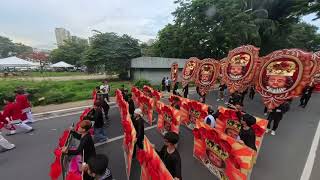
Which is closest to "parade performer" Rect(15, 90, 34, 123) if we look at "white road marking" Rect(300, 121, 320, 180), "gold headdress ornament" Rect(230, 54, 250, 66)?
"gold headdress ornament" Rect(230, 54, 250, 66)

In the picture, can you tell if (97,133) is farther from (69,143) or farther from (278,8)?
(278,8)

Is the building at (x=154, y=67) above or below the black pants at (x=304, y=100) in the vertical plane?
above

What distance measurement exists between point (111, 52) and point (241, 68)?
17586 millimetres

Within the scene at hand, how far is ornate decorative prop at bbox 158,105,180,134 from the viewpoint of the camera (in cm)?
657

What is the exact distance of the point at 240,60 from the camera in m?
9.30

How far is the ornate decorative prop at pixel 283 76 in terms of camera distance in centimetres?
679

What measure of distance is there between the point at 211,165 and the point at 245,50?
614 centimetres

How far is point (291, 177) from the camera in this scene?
4.92 meters

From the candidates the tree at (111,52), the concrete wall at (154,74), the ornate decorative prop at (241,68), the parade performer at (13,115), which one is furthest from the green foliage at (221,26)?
the parade performer at (13,115)

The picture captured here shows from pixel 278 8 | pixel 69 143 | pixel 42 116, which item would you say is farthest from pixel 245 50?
pixel 278 8

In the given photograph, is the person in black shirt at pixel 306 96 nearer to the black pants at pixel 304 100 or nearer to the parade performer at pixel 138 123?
the black pants at pixel 304 100

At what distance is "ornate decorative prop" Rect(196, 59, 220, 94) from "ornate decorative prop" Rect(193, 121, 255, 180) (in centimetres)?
572

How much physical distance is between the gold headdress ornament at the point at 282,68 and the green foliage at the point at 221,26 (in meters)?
15.5

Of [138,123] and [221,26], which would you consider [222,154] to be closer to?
[138,123]
